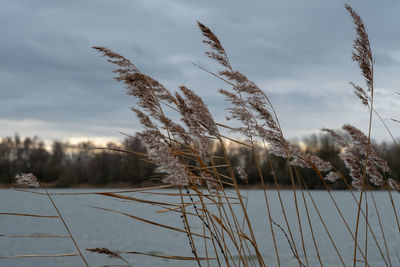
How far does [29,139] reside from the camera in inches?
2250

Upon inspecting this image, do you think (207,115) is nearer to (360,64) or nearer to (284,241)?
(360,64)

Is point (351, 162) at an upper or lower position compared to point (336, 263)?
upper

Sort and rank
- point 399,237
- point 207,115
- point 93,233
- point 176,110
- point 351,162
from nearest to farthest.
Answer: point 207,115
point 176,110
point 351,162
point 399,237
point 93,233

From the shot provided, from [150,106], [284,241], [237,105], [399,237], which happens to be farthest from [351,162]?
[399,237]

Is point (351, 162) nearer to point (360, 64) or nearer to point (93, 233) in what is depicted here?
point (360, 64)

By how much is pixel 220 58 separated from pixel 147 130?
2.43 feet

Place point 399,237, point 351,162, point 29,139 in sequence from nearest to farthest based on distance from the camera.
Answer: point 351,162 → point 399,237 → point 29,139

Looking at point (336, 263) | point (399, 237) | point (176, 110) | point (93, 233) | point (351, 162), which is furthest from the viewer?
point (93, 233)

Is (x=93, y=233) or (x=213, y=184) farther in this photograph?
(x=93, y=233)

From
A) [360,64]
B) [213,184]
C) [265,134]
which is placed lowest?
[213,184]

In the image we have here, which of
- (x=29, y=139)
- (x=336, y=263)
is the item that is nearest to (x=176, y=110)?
(x=336, y=263)

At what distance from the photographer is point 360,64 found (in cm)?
222

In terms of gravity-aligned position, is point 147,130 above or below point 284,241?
above

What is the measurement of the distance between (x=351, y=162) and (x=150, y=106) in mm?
1297
